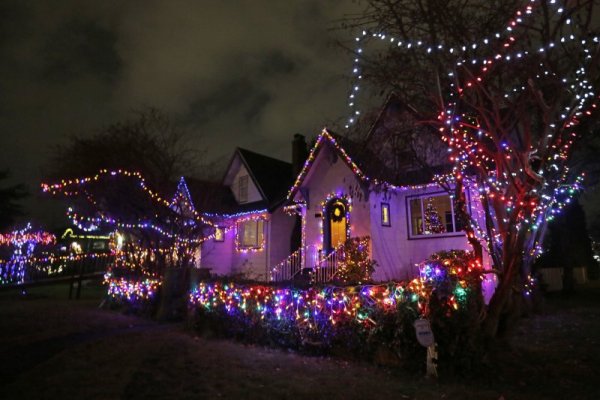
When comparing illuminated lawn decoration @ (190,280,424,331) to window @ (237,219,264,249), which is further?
window @ (237,219,264,249)

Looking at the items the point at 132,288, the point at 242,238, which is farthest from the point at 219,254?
the point at 132,288

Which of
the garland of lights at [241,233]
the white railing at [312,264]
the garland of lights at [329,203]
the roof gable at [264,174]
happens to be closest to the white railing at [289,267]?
the white railing at [312,264]

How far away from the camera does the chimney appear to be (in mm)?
21181

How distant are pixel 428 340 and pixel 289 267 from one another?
12.1m

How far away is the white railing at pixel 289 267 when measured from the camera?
681 inches

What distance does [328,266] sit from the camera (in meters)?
15.1

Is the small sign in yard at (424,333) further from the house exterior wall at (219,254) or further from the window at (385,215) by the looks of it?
the house exterior wall at (219,254)

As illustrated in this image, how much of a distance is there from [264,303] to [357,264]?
6.24 metres

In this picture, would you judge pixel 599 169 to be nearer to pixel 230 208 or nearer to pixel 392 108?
pixel 392 108

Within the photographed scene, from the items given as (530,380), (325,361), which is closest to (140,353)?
(325,361)

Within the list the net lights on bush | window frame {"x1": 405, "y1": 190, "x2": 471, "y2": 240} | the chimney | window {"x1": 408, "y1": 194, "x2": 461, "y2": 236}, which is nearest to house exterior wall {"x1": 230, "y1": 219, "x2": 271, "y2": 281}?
the chimney

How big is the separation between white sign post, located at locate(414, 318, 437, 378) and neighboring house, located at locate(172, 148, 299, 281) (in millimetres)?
13106

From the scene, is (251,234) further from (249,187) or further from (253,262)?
(249,187)

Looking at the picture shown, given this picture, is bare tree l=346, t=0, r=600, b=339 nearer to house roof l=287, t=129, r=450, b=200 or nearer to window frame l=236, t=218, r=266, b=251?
house roof l=287, t=129, r=450, b=200
